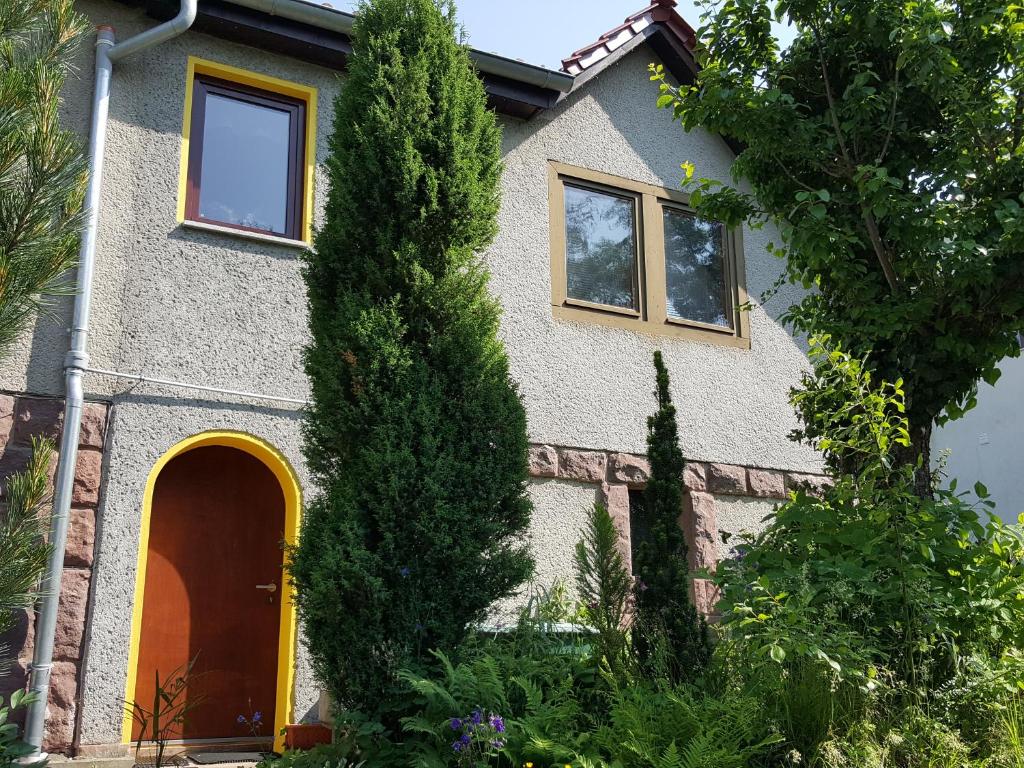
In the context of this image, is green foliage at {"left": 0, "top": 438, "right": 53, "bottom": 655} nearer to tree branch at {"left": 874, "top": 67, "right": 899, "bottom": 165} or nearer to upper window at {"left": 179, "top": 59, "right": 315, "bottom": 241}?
upper window at {"left": 179, "top": 59, "right": 315, "bottom": 241}

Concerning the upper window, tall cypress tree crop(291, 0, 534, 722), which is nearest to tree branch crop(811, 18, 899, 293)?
tall cypress tree crop(291, 0, 534, 722)

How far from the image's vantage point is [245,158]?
7.15 meters

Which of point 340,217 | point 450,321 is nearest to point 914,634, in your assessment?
point 450,321

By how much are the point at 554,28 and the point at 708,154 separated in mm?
2209

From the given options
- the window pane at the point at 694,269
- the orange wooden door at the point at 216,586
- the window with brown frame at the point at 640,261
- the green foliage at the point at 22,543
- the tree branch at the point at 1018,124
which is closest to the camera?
the green foliage at the point at 22,543

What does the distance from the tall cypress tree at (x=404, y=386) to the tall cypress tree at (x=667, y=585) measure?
26.7 inches

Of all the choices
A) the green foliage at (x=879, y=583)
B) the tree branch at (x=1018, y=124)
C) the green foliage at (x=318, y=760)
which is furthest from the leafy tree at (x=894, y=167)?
the green foliage at (x=318, y=760)

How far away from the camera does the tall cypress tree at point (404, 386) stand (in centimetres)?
427

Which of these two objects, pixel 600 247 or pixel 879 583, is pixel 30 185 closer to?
pixel 879 583

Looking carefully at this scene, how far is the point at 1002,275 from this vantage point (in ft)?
16.8

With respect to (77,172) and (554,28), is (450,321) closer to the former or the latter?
(77,172)

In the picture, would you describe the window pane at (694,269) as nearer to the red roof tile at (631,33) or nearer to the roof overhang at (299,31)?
the red roof tile at (631,33)

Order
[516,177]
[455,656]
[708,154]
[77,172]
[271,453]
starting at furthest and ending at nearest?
[708,154], [516,177], [271,453], [455,656], [77,172]

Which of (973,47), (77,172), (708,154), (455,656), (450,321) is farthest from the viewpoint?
(708,154)
